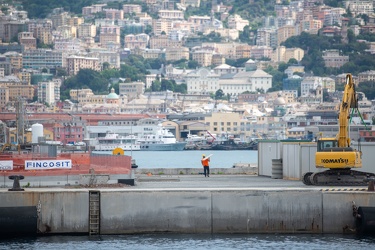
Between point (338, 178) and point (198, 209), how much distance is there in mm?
5413

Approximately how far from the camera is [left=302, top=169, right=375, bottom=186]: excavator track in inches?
1540

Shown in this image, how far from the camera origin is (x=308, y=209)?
3553cm

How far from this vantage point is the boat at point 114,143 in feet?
534

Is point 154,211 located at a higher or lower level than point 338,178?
lower

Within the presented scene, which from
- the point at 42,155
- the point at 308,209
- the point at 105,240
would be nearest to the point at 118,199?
the point at 105,240

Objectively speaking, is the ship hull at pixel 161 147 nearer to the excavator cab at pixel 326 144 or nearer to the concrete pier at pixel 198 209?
the excavator cab at pixel 326 144

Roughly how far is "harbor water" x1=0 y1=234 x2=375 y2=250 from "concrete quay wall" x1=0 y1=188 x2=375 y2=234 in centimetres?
20

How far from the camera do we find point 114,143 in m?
166

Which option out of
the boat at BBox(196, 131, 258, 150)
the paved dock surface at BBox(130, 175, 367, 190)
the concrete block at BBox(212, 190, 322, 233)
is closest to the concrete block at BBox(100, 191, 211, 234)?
the concrete block at BBox(212, 190, 322, 233)

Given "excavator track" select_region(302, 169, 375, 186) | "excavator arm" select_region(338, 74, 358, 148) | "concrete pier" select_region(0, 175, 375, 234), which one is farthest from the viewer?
"excavator arm" select_region(338, 74, 358, 148)

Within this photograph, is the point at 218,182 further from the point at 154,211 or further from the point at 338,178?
the point at 154,211

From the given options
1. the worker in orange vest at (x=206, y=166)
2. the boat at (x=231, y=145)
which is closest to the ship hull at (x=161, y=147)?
the boat at (x=231, y=145)

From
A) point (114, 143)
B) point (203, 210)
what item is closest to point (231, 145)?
point (114, 143)

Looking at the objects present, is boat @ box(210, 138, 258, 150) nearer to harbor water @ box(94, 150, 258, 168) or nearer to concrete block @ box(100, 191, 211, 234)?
harbor water @ box(94, 150, 258, 168)
